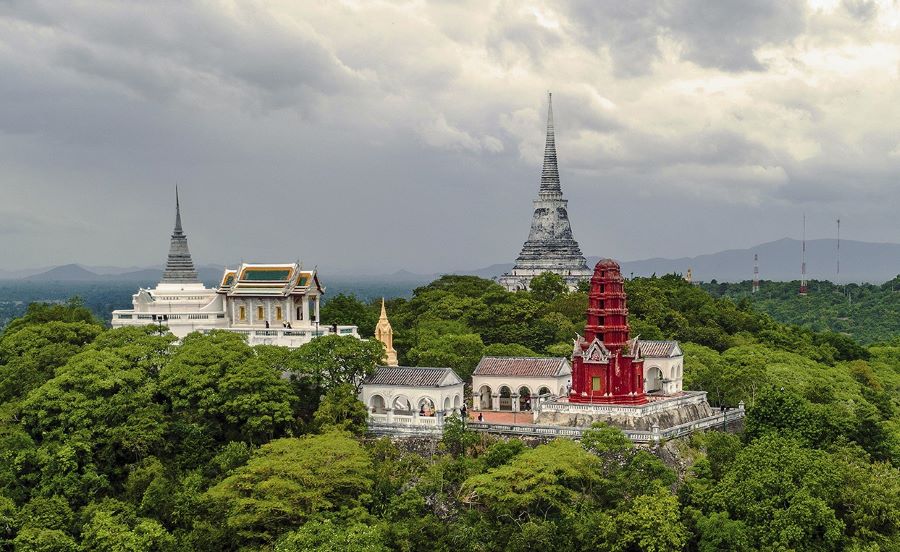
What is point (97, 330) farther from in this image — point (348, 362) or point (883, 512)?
point (883, 512)

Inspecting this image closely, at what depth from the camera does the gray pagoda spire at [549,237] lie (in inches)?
4279

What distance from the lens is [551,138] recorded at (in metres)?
110

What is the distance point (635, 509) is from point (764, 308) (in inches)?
4058

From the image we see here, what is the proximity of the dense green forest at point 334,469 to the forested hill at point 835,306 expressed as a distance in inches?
2756

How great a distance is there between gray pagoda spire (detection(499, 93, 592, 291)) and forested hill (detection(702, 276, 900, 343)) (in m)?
20.2

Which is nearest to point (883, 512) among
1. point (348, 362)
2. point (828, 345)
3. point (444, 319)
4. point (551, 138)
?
point (348, 362)

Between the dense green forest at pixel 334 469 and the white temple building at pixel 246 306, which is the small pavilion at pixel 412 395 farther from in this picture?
the white temple building at pixel 246 306

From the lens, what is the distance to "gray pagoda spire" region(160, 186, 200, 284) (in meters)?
62.9

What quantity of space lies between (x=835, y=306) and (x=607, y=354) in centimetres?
9504

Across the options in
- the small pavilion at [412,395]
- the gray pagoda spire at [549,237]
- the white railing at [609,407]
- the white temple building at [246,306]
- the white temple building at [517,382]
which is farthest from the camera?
the gray pagoda spire at [549,237]

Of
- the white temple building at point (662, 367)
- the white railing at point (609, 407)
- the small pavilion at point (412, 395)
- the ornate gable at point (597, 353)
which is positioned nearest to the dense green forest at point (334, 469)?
the small pavilion at point (412, 395)

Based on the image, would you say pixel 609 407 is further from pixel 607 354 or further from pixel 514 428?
pixel 514 428

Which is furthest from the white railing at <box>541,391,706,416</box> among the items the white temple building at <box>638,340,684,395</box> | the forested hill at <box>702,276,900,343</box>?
the forested hill at <box>702,276,900,343</box>

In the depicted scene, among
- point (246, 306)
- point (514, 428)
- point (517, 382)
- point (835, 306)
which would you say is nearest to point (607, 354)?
point (517, 382)
